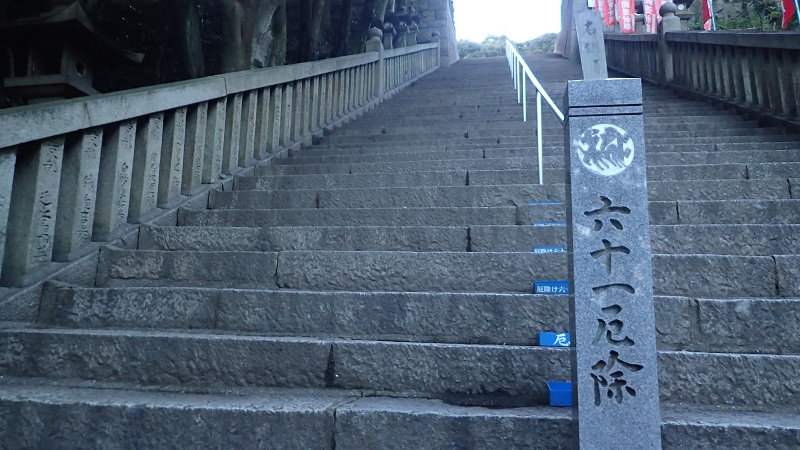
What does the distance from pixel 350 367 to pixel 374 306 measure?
1.21ft

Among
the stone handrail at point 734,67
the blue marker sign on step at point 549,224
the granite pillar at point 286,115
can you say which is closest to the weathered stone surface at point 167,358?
the blue marker sign on step at point 549,224

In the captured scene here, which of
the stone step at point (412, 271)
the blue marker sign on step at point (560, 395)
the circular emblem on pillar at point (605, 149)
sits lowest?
the blue marker sign on step at point (560, 395)

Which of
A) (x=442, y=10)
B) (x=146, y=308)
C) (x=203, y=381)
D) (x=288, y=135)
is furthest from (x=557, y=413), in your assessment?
(x=442, y=10)

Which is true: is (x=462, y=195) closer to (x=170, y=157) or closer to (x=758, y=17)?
(x=170, y=157)

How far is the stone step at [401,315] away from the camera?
2404 mm

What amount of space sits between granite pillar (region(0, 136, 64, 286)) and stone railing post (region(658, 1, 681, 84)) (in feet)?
26.5

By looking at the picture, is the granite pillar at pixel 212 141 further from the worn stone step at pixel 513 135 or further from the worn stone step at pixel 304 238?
the worn stone step at pixel 513 135

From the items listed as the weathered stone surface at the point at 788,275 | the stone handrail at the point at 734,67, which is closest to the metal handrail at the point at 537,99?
the weathered stone surface at the point at 788,275

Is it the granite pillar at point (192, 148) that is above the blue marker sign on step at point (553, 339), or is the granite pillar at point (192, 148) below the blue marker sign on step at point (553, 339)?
above

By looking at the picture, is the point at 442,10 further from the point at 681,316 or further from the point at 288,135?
the point at 681,316

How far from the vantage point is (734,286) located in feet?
8.84

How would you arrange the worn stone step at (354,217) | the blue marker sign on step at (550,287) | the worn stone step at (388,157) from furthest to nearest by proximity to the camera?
the worn stone step at (388,157) → the worn stone step at (354,217) → the blue marker sign on step at (550,287)

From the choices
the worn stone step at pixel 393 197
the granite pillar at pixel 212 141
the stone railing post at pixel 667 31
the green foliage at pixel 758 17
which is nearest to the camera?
the worn stone step at pixel 393 197

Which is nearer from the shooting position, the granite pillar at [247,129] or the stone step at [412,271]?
the stone step at [412,271]
